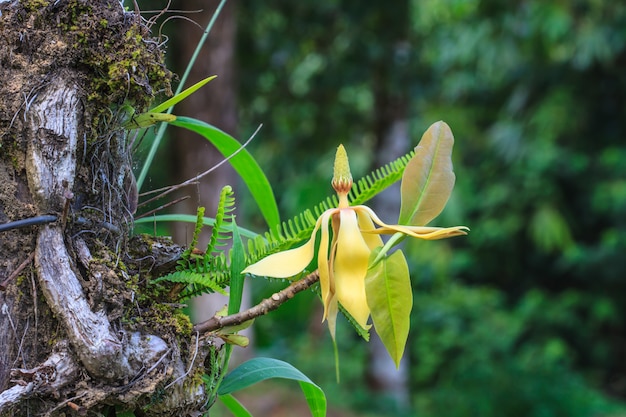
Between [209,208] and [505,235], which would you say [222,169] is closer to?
[209,208]

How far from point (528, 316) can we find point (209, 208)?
106 inches

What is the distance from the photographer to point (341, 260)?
406 mm

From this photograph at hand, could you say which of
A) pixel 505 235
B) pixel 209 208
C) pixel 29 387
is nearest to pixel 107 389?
pixel 29 387

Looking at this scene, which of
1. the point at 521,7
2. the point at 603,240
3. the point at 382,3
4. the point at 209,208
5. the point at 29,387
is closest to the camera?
the point at 29,387

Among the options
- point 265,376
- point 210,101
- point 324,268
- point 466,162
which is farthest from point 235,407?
point 466,162

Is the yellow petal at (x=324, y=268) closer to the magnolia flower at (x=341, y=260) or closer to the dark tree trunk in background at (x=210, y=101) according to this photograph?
the magnolia flower at (x=341, y=260)

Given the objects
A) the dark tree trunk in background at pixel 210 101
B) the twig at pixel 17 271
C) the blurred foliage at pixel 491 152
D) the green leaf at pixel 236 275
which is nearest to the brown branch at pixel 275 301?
the green leaf at pixel 236 275

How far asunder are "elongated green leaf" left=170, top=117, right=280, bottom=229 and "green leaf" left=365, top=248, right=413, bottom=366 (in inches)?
6.0

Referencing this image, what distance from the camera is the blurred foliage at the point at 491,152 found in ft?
9.83

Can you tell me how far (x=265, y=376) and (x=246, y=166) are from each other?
0.18 metres

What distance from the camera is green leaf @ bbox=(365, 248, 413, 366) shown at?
0.39 metres

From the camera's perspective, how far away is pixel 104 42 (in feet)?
1.40

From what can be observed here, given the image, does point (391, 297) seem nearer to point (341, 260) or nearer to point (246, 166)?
point (341, 260)

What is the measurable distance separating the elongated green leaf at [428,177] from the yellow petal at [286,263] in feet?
0.19
